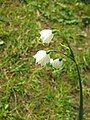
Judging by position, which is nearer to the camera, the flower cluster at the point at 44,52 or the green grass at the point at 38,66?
the flower cluster at the point at 44,52

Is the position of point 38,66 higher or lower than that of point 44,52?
lower

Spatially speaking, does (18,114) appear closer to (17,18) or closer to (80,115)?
(80,115)

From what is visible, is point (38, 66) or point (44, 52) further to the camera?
point (38, 66)

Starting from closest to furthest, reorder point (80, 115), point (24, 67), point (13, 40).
Result: point (80, 115) → point (24, 67) → point (13, 40)

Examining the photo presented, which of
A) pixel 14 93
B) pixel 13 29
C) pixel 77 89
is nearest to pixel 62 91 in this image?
pixel 77 89

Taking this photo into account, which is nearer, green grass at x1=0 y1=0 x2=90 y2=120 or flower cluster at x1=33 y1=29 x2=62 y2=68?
flower cluster at x1=33 y1=29 x2=62 y2=68

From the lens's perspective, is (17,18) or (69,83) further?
(17,18)

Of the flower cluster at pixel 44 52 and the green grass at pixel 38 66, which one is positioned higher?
the flower cluster at pixel 44 52

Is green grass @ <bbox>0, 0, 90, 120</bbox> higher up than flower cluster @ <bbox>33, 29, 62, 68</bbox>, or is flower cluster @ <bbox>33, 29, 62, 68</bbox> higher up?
flower cluster @ <bbox>33, 29, 62, 68</bbox>
